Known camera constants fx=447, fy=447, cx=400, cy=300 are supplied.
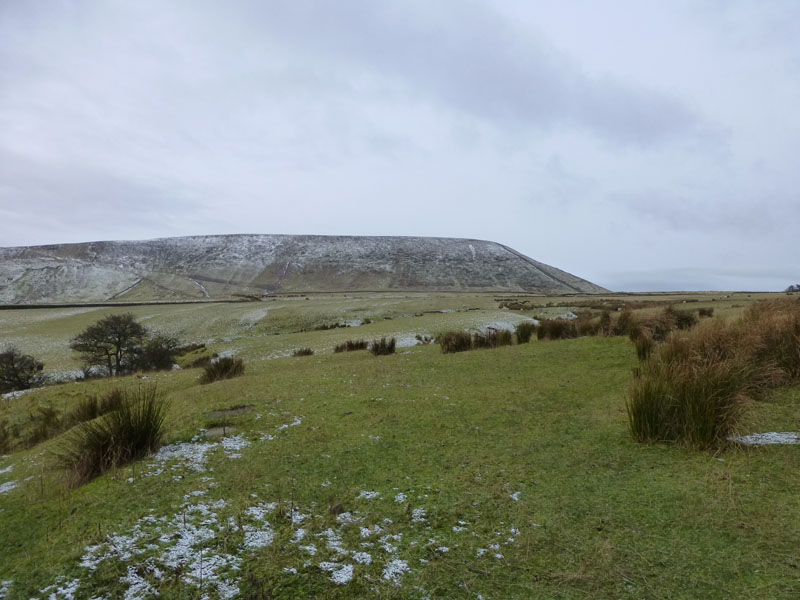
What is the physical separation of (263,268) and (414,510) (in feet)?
478

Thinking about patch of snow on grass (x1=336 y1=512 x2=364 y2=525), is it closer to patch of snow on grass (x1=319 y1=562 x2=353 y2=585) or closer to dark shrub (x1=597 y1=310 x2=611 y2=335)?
patch of snow on grass (x1=319 y1=562 x2=353 y2=585)

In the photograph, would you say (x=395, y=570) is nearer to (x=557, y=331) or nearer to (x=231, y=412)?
(x=231, y=412)

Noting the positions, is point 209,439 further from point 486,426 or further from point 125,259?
point 125,259

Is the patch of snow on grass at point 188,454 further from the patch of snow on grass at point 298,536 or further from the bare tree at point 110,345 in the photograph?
the bare tree at point 110,345

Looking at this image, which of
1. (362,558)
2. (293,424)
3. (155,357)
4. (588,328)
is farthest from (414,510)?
(155,357)

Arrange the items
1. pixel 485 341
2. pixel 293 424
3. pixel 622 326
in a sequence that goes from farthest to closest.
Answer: pixel 485 341 → pixel 622 326 → pixel 293 424

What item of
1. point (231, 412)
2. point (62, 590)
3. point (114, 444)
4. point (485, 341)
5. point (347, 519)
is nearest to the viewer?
point (62, 590)

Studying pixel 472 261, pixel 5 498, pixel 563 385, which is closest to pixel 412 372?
pixel 563 385

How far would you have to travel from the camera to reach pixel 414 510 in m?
2.99

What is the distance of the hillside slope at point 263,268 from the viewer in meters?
111

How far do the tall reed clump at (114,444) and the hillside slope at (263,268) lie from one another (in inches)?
4498

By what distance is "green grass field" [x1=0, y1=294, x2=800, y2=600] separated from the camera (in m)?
2.21

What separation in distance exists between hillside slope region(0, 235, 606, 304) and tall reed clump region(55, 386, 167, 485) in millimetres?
114238

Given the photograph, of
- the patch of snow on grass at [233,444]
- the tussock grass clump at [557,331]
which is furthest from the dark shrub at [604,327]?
the patch of snow on grass at [233,444]
